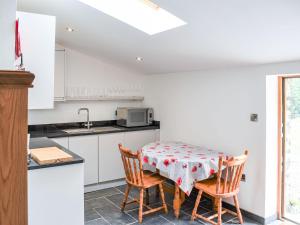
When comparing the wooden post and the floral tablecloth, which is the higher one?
the wooden post

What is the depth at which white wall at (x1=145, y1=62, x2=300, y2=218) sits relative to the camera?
3.19 m

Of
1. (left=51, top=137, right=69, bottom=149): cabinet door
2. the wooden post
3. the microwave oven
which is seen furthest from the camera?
the microwave oven

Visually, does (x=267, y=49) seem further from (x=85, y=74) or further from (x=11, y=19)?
(x=85, y=74)

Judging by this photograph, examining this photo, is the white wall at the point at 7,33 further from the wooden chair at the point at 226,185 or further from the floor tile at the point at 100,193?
the floor tile at the point at 100,193

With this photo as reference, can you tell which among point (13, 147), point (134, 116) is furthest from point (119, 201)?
point (13, 147)

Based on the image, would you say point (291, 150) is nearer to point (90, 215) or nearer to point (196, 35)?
point (196, 35)

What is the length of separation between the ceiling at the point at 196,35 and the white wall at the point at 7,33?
3.84ft

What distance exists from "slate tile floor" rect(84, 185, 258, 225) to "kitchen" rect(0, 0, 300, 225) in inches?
0.6

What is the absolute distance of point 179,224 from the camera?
319 centimetres

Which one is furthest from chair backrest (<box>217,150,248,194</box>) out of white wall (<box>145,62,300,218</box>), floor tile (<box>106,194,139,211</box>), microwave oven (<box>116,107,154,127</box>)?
microwave oven (<box>116,107,154,127</box>)

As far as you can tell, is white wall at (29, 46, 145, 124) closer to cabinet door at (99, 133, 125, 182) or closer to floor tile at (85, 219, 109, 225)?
cabinet door at (99, 133, 125, 182)

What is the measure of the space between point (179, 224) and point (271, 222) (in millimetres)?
1052

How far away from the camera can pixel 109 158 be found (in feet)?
14.5

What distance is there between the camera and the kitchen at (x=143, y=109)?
214 cm
